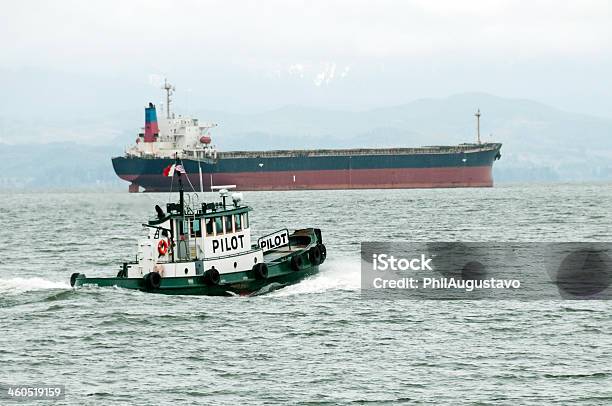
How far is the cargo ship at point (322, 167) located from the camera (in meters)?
150

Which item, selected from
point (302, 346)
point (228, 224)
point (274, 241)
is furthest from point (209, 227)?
point (302, 346)

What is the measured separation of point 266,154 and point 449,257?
340 feet

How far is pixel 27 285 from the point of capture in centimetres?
3988

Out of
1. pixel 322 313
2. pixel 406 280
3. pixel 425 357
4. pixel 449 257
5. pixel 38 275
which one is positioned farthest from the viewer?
pixel 449 257

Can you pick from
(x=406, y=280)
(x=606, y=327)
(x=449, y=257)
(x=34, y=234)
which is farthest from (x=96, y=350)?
(x=34, y=234)

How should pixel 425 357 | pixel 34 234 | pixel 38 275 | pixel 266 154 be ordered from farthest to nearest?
pixel 266 154
pixel 34 234
pixel 38 275
pixel 425 357

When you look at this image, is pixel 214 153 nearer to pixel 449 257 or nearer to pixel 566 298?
pixel 449 257

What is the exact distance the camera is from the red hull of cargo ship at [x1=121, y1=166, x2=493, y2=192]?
495 ft

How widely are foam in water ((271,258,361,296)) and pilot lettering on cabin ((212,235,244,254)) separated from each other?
2064mm

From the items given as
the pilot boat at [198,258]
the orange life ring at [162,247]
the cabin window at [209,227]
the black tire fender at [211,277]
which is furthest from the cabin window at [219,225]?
the orange life ring at [162,247]

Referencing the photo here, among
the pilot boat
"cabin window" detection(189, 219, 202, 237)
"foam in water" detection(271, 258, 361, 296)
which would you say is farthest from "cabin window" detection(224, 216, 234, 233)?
"foam in water" detection(271, 258, 361, 296)

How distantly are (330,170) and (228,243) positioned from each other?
114895mm

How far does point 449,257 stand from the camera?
166ft

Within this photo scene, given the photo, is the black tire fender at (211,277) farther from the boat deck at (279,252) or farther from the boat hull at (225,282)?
the boat deck at (279,252)
